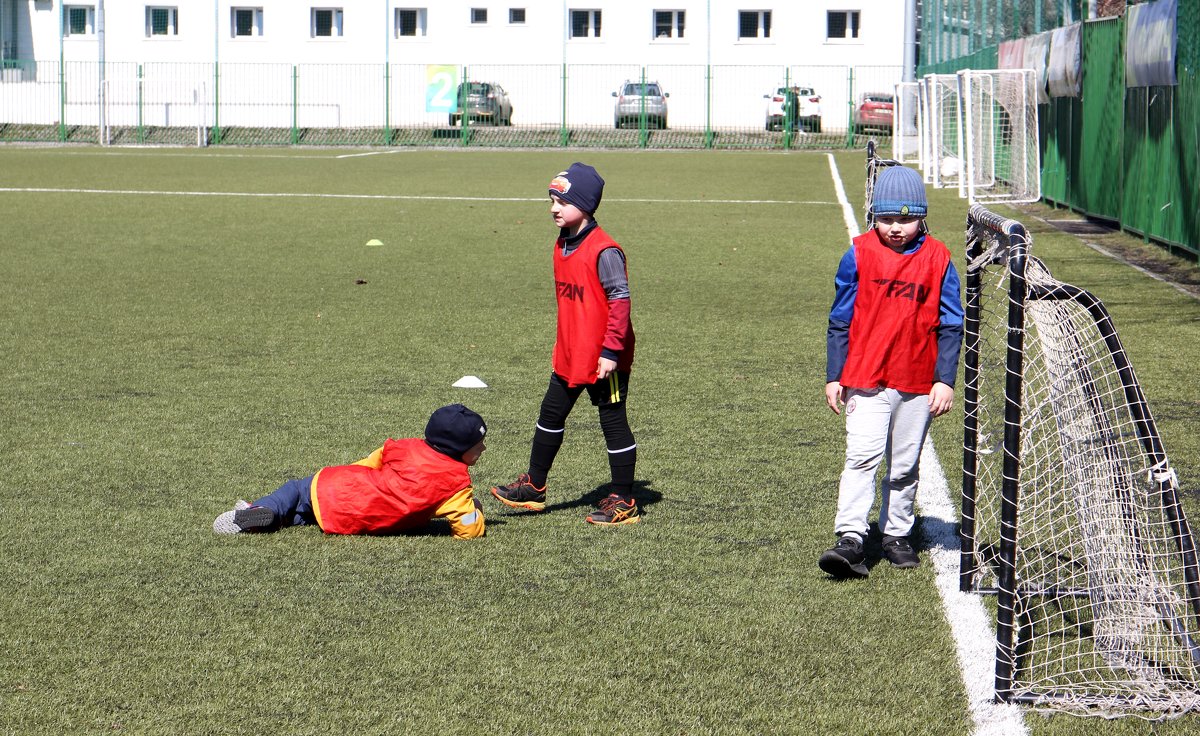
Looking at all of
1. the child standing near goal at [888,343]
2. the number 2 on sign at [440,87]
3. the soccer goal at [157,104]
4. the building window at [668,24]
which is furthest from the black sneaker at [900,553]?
the building window at [668,24]

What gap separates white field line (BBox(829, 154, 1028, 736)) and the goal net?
16.2 m

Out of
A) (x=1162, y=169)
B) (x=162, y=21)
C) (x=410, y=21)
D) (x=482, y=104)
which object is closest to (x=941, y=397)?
(x=1162, y=169)

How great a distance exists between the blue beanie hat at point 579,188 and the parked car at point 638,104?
38.7m

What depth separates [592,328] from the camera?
5648mm

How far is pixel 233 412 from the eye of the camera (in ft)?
25.3

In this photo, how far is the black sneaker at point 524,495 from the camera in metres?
5.98

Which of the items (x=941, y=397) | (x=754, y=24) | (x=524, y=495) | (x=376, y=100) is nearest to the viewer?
(x=941, y=397)

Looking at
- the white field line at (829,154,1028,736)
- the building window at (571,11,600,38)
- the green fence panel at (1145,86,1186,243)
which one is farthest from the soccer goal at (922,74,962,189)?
the building window at (571,11,600,38)

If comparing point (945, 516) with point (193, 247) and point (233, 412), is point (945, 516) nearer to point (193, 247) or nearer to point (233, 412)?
point (233, 412)

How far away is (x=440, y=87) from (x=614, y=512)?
4119 cm

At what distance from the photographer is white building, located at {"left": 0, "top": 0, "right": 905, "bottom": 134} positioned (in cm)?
4956

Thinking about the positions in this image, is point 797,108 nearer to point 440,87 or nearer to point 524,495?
point 440,87

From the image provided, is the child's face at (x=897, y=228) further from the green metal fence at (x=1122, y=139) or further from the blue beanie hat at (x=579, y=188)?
the green metal fence at (x=1122, y=139)

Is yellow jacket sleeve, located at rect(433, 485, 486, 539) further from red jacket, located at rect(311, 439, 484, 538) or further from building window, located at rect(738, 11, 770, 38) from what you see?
building window, located at rect(738, 11, 770, 38)
